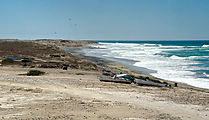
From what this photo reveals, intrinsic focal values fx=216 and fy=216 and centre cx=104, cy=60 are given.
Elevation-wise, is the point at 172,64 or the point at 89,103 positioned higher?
the point at 89,103

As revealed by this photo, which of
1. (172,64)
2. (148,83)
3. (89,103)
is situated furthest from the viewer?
(172,64)

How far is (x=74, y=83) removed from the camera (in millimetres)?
15703

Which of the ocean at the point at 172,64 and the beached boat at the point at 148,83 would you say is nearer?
the beached boat at the point at 148,83

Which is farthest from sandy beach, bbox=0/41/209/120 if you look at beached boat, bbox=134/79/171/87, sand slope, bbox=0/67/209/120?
beached boat, bbox=134/79/171/87

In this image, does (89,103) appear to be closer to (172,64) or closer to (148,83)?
(148,83)

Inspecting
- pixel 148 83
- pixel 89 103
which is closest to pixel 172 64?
pixel 148 83

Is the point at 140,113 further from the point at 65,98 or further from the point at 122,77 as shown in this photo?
the point at 122,77

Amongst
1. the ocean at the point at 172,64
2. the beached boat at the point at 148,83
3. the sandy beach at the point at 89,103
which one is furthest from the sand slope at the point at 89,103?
the ocean at the point at 172,64

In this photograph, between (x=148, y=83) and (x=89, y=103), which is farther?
(x=148, y=83)

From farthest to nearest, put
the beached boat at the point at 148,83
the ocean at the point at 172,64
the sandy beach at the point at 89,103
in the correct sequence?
the ocean at the point at 172,64 → the beached boat at the point at 148,83 → the sandy beach at the point at 89,103

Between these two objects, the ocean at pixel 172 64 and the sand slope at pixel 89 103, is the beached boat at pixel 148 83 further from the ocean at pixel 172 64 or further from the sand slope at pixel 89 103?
the ocean at pixel 172 64

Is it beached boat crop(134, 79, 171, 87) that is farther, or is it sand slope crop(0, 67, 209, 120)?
Answer: beached boat crop(134, 79, 171, 87)

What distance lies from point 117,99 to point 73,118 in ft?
12.3

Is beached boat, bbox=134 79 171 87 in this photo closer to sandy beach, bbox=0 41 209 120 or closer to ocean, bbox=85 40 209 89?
sandy beach, bbox=0 41 209 120
